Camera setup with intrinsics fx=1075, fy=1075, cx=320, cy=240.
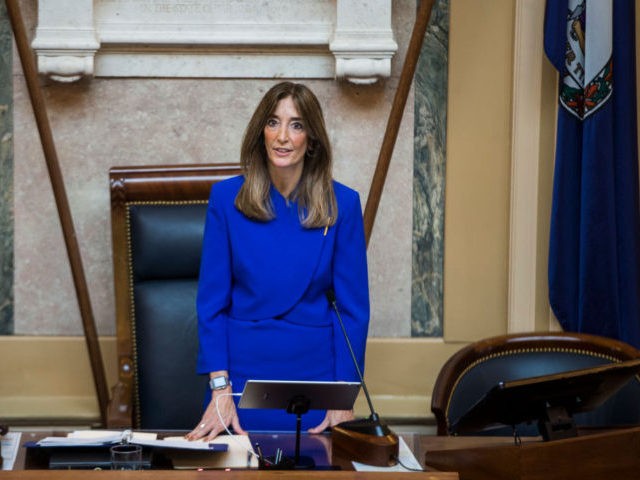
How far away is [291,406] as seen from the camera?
214cm

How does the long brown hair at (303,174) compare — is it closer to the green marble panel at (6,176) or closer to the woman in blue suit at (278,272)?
the woman in blue suit at (278,272)

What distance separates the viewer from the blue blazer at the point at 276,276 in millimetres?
2646

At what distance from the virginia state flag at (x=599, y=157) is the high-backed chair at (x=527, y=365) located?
552 mm

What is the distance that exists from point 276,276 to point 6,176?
5.05ft

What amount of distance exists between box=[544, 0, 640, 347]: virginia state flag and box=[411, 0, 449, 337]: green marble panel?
0.39 metres

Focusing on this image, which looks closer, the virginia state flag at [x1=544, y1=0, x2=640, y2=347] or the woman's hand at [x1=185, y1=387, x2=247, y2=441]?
the woman's hand at [x1=185, y1=387, x2=247, y2=441]

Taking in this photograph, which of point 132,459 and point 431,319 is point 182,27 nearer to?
point 431,319

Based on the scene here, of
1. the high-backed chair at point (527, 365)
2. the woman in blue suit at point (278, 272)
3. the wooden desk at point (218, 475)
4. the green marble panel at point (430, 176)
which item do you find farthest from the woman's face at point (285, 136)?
the green marble panel at point (430, 176)

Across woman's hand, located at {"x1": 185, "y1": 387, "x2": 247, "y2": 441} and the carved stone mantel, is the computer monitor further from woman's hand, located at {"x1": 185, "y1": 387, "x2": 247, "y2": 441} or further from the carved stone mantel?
the carved stone mantel

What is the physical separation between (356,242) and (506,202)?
1.28 m

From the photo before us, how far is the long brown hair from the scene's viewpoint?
2660 millimetres

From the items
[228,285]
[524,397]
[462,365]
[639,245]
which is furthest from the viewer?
[639,245]

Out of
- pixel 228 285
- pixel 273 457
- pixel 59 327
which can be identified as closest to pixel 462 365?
pixel 228 285

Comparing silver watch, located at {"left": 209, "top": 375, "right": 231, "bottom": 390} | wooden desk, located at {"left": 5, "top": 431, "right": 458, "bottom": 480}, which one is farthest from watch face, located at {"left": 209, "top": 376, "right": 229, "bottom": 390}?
wooden desk, located at {"left": 5, "top": 431, "right": 458, "bottom": 480}
